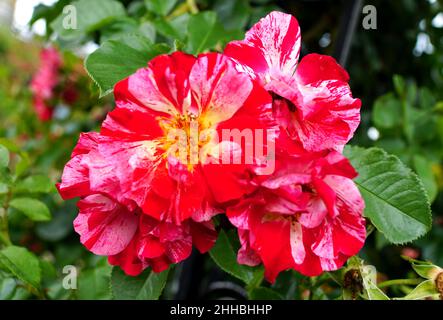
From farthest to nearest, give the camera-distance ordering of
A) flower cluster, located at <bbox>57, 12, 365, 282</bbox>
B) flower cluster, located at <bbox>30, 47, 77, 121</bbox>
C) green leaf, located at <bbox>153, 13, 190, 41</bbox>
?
flower cluster, located at <bbox>30, 47, 77, 121</bbox> → green leaf, located at <bbox>153, 13, 190, 41</bbox> → flower cluster, located at <bbox>57, 12, 365, 282</bbox>

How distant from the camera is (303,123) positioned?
1.21 ft

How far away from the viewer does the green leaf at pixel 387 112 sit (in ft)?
2.77

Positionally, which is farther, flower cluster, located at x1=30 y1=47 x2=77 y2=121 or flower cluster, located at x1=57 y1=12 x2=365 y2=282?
flower cluster, located at x1=30 y1=47 x2=77 y2=121

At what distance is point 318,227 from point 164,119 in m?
0.14

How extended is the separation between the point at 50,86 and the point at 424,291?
117 centimetres

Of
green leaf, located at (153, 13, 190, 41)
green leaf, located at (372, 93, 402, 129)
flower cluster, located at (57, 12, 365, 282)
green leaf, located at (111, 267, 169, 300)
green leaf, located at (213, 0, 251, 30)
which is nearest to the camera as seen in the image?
flower cluster, located at (57, 12, 365, 282)

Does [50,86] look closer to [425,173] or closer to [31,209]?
[31,209]

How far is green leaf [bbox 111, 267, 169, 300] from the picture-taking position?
0.45m

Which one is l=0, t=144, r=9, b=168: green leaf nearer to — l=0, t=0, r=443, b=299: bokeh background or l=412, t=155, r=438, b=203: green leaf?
l=0, t=0, r=443, b=299: bokeh background

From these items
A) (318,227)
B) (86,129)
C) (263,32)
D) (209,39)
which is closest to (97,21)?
(209,39)

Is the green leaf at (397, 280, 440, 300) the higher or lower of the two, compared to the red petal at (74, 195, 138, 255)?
lower

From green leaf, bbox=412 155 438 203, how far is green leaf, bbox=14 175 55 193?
53 centimetres

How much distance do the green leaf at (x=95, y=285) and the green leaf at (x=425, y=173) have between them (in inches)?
18.7

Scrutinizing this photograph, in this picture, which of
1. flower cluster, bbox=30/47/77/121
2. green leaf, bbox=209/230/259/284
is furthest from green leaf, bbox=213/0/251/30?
flower cluster, bbox=30/47/77/121
